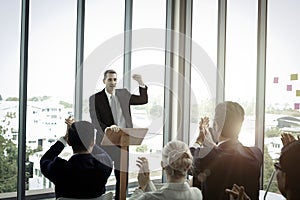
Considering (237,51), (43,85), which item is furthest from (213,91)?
(43,85)

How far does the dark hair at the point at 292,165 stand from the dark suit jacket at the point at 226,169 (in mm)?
838

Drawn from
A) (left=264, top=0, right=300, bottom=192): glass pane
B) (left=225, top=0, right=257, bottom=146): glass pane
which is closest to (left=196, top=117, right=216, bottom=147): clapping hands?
(left=264, top=0, right=300, bottom=192): glass pane

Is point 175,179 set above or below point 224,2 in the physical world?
below

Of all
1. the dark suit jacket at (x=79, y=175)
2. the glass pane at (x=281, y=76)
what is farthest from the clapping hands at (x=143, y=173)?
the glass pane at (x=281, y=76)

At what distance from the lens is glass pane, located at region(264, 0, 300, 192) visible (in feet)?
13.6

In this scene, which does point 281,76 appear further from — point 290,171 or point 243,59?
point 290,171

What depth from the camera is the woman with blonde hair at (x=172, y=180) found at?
2.06 metres

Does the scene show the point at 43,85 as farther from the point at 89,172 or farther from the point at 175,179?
the point at 175,179

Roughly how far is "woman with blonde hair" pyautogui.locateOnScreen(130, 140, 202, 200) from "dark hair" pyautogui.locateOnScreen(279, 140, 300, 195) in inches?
33.6

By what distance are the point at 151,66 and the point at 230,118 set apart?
324cm

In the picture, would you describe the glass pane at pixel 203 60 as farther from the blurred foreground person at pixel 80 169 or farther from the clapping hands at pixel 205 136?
the blurred foreground person at pixel 80 169

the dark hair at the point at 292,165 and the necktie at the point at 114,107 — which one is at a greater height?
the necktie at the point at 114,107

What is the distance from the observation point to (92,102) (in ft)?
12.5

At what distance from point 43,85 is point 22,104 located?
0.35 meters
